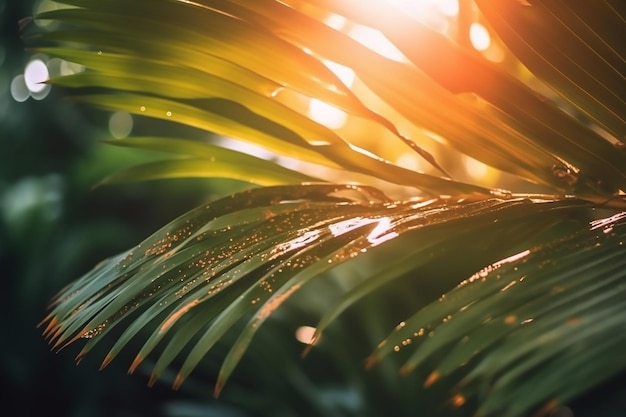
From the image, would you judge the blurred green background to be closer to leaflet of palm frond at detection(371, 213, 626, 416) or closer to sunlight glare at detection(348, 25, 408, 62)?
sunlight glare at detection(348, 25, 408, 62)

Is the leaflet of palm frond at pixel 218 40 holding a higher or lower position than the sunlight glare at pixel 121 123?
lower

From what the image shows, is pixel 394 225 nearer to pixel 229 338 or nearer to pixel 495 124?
pixel 495 124

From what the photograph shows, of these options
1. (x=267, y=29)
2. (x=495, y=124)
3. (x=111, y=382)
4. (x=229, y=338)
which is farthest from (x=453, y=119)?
(x=111, y=382)

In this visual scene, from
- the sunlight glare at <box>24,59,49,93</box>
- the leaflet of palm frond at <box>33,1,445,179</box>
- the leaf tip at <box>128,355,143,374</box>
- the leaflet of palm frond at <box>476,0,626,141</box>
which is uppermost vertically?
the sunlight glare at <box>24,59,49,93</box>

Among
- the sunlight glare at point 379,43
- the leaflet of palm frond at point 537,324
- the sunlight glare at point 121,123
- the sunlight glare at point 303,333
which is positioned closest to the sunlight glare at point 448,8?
the sunlight glare at point 379,43

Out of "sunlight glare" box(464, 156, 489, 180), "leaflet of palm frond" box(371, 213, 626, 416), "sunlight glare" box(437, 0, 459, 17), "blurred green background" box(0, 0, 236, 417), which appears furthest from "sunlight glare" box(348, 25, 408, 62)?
"blurred green background" box(0, 0, 236, 417)

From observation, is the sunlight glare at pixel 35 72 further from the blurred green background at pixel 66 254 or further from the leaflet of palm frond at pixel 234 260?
the leaflet of palm frond at pixel 234 260

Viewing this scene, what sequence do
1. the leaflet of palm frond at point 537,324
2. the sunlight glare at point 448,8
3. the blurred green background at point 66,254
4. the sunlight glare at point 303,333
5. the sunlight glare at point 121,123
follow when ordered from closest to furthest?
1. the leaflet of palm frond at point 537,324
2. the sunlight glare at point 448,8
3. the sunlight glare at point 303,333
4. the blurred green background at point 66,254
5. the sunlight glare at point 121,123
